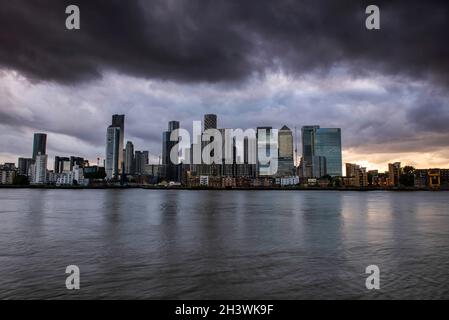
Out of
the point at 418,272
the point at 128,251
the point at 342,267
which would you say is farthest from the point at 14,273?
the point at 418,272

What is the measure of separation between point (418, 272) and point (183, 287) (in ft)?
48.0

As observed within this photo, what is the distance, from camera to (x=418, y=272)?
20.8 meters

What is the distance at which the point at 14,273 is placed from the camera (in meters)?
19.9

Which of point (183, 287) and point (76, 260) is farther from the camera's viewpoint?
point (76, 260)

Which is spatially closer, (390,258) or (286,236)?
(390,258)

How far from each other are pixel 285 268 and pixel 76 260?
47.9 feet
